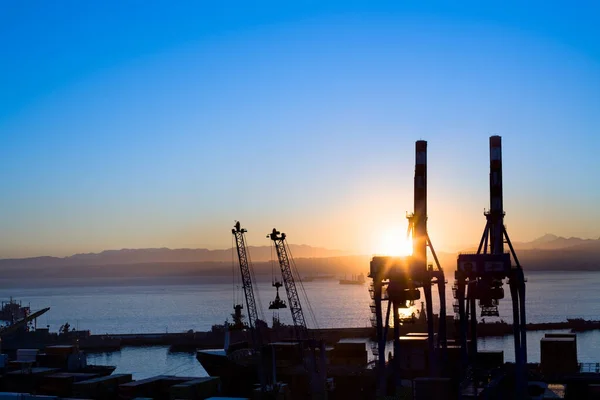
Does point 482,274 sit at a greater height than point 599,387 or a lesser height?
greater

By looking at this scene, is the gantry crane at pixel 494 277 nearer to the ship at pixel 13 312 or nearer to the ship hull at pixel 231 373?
the ship hull at pixel 231 373

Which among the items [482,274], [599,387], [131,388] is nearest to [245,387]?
[131,388]

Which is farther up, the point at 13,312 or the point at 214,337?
the point at 13,312

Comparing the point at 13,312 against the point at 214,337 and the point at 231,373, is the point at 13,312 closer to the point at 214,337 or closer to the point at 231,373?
the point at 214,337

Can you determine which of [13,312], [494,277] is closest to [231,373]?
[494,277]

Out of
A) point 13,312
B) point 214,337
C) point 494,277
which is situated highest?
point 494,277

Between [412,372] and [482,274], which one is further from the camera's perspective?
[412,372]

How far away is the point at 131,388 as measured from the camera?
56781 millimetres

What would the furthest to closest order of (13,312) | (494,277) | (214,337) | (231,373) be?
(13,312)
(214,337)
(231,373)
(494,277)

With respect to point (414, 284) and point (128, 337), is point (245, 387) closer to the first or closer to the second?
point (414, 284)

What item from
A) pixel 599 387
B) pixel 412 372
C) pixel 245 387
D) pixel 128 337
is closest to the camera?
pixel 599 387

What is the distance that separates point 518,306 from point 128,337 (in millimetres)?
104670

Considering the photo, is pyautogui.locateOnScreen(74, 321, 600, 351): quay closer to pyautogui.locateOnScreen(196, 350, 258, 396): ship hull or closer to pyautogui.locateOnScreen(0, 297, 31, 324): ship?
pyautogui.locateOnScreen(196, 350, 258, 396): ship hull

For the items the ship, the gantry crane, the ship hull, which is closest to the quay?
the ship hull
